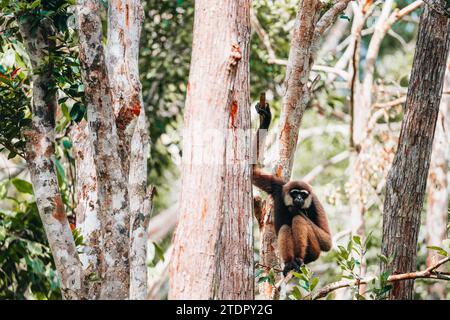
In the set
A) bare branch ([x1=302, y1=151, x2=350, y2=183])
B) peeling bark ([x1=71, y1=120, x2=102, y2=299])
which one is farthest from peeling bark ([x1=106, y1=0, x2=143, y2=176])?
bare branch ([x1=302, y1=151, x2=350, y2=183])

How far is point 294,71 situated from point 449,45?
174 centimetres

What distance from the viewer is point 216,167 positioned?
4590 mm

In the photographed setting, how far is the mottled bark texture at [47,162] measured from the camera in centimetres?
518

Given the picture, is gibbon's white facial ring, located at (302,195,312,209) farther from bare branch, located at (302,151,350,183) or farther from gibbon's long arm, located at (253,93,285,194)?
bare branch, located at (302,151,350,183)

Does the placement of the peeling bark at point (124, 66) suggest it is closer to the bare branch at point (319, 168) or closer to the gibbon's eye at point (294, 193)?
the gibbon's eye at point (294, 193)

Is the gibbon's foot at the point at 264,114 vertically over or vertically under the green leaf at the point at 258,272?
over

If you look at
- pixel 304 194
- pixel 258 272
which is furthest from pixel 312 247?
pixel 258 272

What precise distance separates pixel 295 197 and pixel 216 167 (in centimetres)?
405

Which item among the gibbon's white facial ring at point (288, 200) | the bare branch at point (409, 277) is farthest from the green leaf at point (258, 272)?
the gibbon's white facial ring at point (288, 200)

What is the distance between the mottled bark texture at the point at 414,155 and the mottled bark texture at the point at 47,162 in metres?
3.53

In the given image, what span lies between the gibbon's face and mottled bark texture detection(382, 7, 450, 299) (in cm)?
147

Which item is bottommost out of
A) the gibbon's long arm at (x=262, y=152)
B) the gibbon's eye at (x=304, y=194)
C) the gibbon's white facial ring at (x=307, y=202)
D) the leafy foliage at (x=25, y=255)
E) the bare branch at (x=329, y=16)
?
the leafy foliage at (x=25, y=255)

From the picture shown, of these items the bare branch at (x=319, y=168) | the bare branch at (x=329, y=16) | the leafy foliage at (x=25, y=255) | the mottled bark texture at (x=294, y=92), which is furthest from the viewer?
the bare branch at (x=319, y=168)

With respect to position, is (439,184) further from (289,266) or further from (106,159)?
(106,159)
